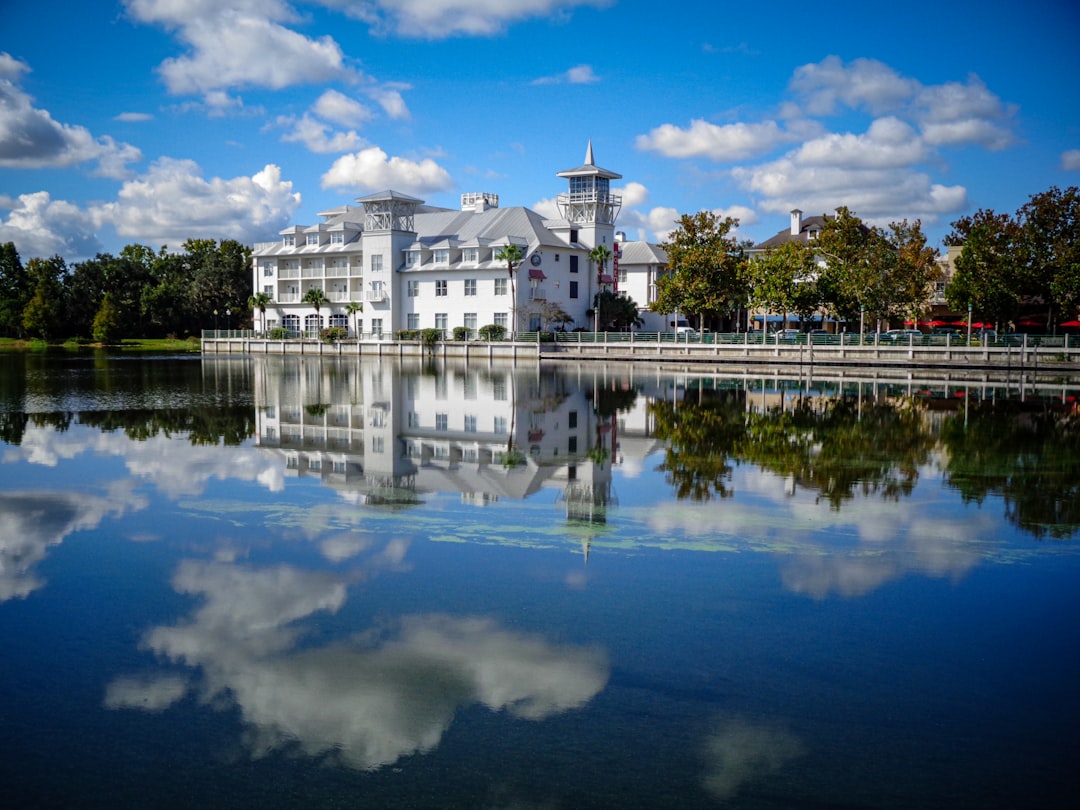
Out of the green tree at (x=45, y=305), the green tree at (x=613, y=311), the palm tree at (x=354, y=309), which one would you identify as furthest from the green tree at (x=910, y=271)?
the green tree at (x=45, y=305)

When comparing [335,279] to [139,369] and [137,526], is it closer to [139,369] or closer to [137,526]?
[139,369]

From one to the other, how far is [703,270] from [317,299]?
35.4 m

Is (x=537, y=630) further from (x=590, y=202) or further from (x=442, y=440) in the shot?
(x=590, y=202)

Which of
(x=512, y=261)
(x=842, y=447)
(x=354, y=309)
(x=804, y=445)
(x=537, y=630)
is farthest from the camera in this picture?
(x=354, y=309)

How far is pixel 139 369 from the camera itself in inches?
1982

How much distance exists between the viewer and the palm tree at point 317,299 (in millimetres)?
82794

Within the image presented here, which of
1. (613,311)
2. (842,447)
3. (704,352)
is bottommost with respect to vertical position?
(842,447)

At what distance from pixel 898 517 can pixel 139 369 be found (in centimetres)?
4641

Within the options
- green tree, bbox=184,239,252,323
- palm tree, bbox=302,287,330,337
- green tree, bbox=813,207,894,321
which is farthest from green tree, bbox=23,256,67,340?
green tree, bbox=813,207,894,321

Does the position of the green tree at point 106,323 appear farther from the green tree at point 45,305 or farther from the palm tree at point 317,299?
the palm tree at point 317,299

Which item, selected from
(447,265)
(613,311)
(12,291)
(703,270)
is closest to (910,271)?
(703,270)

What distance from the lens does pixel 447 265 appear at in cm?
7844

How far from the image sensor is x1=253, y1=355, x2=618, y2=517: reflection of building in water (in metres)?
14.2

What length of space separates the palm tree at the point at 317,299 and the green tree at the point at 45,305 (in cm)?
3276
